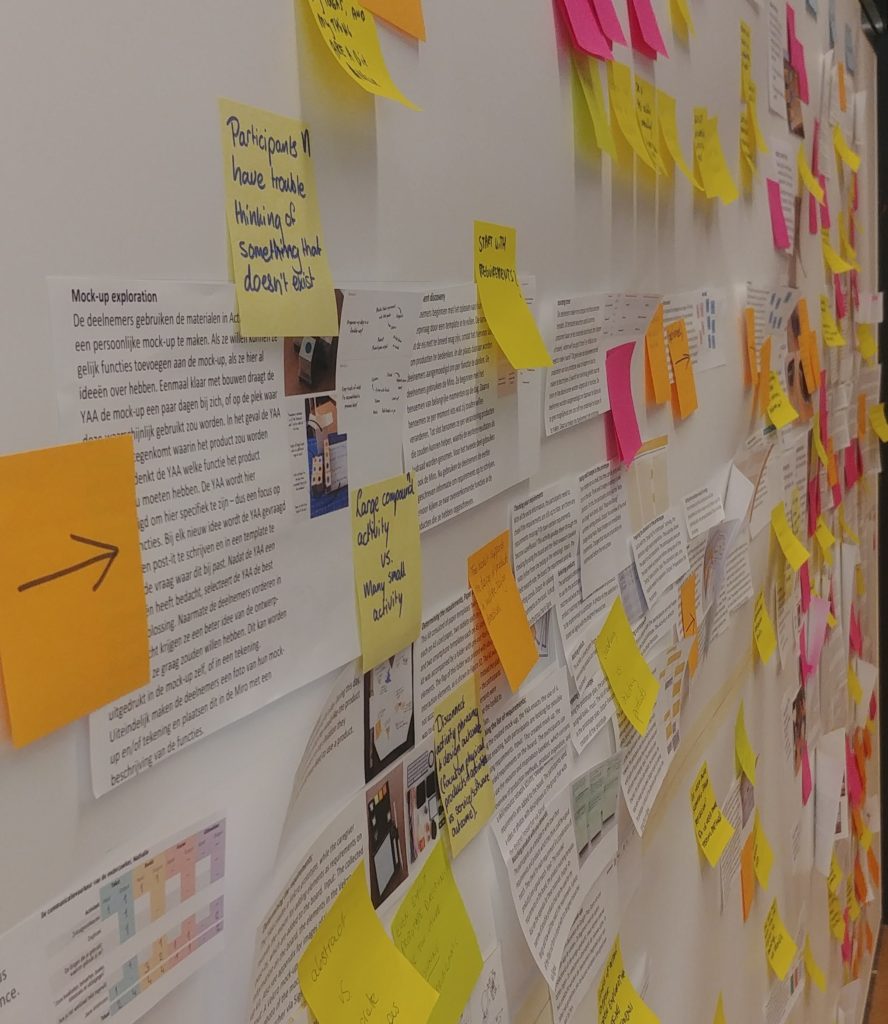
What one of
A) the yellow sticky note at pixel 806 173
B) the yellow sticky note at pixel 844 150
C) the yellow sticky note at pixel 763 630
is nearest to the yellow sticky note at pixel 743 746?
the yellow sticky note at pixel 763 630

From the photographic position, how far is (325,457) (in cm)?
39

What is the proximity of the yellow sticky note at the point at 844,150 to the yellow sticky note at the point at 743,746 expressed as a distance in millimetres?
892

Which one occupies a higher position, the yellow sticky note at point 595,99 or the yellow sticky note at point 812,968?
the yellow sticky note at point 595,99

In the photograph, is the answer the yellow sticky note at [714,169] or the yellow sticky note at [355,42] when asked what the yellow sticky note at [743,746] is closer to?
the yellow sticky note at [714,169]

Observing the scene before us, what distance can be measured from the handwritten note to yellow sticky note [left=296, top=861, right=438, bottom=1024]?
0.08 metres

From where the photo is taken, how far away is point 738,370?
3.24ft

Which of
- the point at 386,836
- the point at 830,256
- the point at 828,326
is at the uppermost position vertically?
the point at 830,256

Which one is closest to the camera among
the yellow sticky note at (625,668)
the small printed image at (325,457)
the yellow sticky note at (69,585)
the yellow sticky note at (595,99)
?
the yellow sticky note at (69,585)

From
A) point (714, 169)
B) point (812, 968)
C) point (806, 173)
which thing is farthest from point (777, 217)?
point (812, 968)

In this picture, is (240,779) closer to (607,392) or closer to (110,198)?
Result: (110,198)

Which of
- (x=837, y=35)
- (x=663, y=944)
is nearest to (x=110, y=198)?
(x=663, y=944)

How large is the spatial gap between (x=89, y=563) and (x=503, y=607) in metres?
0.30

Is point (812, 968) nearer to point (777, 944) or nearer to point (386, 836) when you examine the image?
point (777, 944)

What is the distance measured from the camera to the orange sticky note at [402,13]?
40cm
